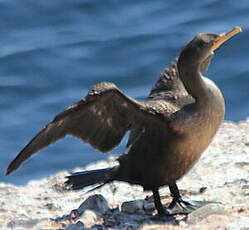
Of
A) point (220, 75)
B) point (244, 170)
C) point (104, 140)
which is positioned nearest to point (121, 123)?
point (104, 140)

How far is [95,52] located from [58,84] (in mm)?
910

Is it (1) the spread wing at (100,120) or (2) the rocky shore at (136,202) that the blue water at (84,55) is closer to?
(2) the rocky shore at (136,202)

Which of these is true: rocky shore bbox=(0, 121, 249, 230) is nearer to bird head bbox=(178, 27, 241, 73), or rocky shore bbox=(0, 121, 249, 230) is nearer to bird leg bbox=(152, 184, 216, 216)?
bird leg bbox=(152, 184, 216, 216)

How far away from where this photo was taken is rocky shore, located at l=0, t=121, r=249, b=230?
21.0 ft

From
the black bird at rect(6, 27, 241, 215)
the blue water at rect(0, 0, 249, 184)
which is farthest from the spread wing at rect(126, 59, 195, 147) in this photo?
the blue water at rect(0, 0, 249, 184)

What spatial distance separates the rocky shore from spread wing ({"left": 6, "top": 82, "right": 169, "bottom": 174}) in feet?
1.44

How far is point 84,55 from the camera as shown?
13305mm

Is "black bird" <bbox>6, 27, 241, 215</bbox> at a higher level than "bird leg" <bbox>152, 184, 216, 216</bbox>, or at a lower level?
higher

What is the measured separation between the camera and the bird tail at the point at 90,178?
6.86 m

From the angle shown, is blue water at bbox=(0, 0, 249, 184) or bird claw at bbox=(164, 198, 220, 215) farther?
blue water at bbox=(0, 0, 249, 184)

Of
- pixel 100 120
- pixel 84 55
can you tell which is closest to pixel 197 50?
pixel 100 120

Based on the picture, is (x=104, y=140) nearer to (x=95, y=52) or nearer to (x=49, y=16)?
(x=95, y=52)

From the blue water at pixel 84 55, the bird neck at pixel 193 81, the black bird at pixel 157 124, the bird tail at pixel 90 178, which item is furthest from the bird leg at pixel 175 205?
the blue water at pixel 84 55

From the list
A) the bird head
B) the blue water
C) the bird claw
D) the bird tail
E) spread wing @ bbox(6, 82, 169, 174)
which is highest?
the blue water
